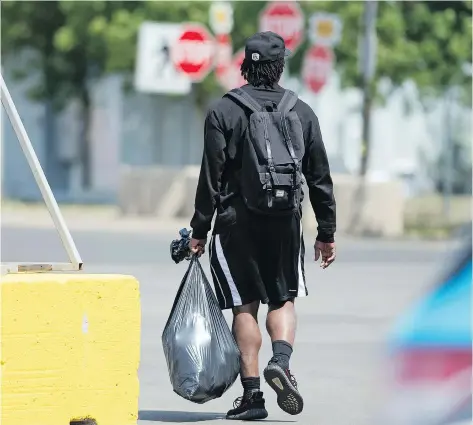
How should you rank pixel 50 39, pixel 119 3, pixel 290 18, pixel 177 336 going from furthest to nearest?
pixel 50 39, pixel 119 3, pixel 290 18, pixel 177 336

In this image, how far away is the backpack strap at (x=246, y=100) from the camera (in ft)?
24.8

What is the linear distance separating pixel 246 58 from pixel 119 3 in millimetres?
30650

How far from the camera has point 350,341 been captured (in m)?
11.5

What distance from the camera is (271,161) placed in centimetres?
746

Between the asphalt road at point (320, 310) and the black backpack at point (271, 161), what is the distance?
755mm

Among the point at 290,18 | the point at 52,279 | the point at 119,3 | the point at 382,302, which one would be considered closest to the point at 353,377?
the point at 52,279

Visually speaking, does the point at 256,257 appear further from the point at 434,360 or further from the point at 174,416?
the point at 434,360

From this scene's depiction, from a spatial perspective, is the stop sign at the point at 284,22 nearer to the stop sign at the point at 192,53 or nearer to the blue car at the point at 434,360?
the stop sign at the point at 192,53

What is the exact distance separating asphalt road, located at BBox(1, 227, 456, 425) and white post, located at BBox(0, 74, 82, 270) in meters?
1.04

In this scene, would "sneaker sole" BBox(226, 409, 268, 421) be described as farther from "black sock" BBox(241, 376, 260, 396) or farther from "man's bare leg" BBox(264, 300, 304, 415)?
"man's bare leg" BBox(264, 300, 304, 415)

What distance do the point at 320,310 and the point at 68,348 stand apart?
706 cm

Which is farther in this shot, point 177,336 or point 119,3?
point 119,3

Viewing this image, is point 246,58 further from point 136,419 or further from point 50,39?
point 50,39

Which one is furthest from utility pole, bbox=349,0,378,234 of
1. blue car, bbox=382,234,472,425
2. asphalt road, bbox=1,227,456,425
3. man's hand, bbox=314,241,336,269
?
blue car, bbox=382,234,472,425
